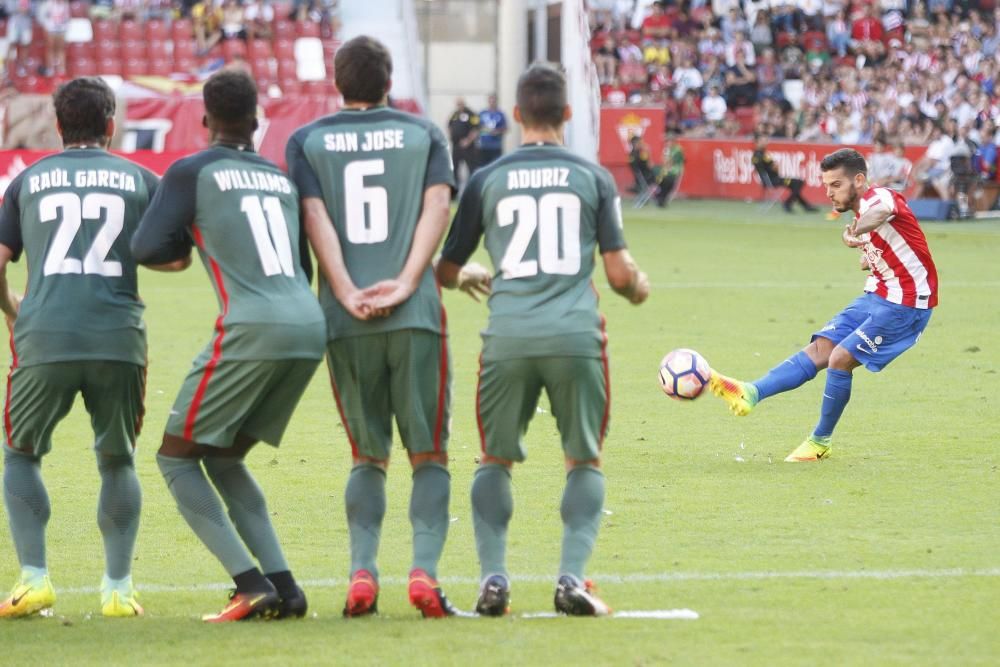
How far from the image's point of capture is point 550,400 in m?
5.59

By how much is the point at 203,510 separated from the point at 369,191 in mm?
1228

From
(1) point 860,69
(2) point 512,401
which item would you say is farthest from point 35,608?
(1) point 860,69

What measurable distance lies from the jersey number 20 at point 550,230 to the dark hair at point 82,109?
1.52 meters

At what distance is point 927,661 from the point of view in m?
4.96

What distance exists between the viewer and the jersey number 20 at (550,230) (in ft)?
18.1

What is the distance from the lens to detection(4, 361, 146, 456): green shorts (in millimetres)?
5605

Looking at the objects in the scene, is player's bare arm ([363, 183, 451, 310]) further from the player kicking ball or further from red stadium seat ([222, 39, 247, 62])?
red stadium seat ([222, 39, 247, 62])

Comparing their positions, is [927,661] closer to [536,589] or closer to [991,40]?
[536,589]

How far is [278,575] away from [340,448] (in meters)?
3.82

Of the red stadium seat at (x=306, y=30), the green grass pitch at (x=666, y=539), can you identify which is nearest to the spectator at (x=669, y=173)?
the red stadium seat at (x=306, y=30)

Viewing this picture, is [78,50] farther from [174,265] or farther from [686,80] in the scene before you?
[174,265]

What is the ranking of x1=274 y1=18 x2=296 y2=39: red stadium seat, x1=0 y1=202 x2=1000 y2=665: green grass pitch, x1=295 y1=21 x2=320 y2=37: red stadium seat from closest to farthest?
x1=0 y1=202 x2=1000 y2=665: green grass pitch
x1=274 y1=18 x2=296 y2=39: red stadium seat
x1=295 y1=21 x2=320 y2=37: red stadium seat

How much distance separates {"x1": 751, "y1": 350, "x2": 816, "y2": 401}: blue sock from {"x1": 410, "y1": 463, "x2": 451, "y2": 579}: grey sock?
3.64 metres

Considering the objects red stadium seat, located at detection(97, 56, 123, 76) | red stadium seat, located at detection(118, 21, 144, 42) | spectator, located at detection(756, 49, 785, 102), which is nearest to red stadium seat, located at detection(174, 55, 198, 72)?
red stadium seat, located at detection(118, 21, 144, 42)
